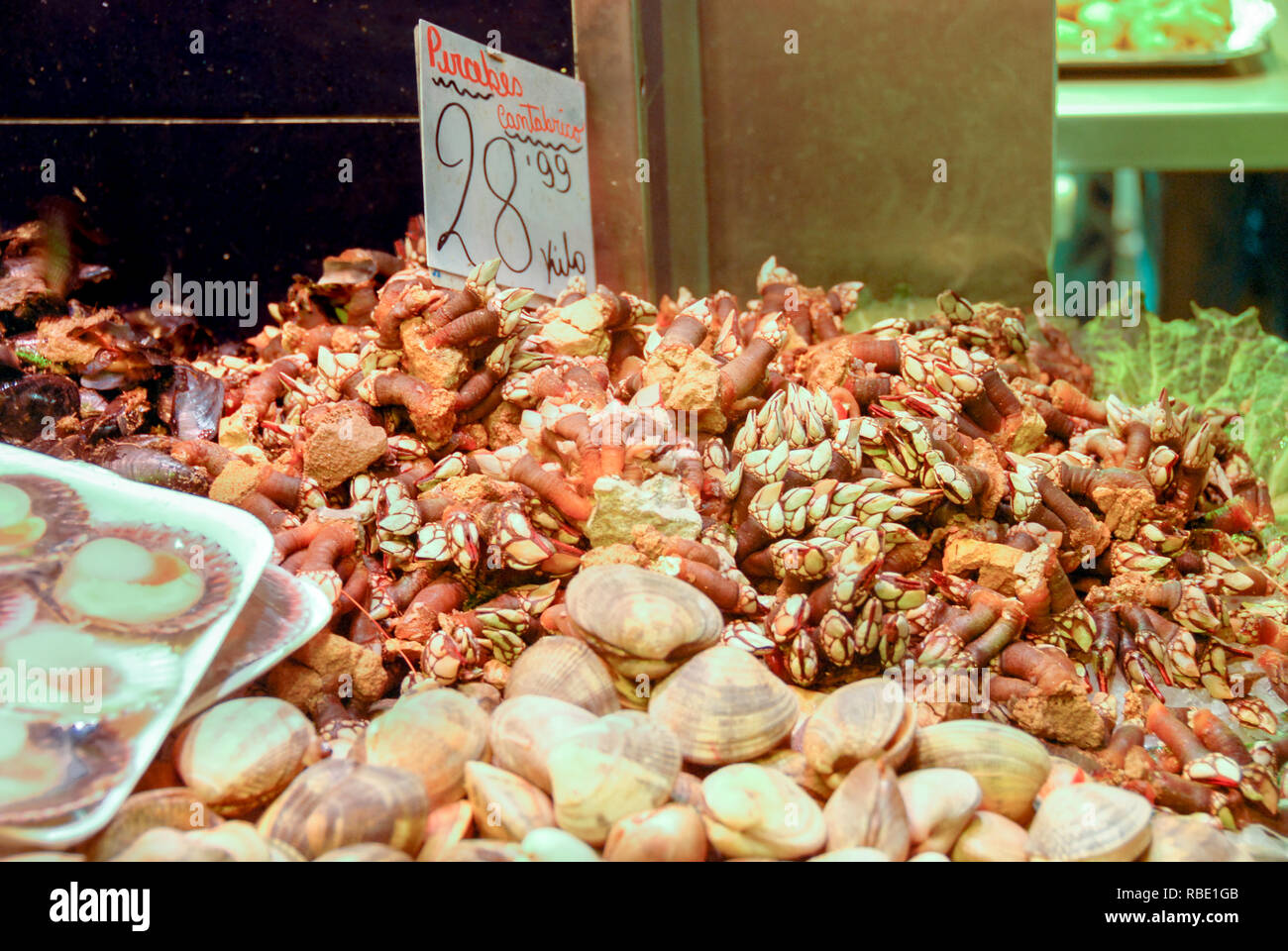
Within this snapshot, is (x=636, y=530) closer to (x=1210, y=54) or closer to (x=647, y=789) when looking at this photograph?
(x=647, y=789)

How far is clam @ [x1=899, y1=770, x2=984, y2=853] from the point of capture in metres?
1.05

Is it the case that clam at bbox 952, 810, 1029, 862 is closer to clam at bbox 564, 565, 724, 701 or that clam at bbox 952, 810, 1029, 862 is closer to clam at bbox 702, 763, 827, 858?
clam at bbox 702, 763, 827, 858

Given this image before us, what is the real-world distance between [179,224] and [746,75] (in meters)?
1.66

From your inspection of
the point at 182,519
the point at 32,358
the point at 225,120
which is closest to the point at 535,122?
the point at 225,120

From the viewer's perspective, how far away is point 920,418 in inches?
70.1

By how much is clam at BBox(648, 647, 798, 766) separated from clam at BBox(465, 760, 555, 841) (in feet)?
0.59

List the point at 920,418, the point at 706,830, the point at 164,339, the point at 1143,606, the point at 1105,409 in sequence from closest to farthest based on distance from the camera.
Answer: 1. the point at 706,830
2. the point at 1143,606
3. the point at 920,418
4. the point at 1105,409
5. the point at 164,339

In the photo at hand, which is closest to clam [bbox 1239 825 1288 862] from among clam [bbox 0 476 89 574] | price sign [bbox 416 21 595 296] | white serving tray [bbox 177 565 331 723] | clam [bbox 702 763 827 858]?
clam [bbox 702 763 827 858]

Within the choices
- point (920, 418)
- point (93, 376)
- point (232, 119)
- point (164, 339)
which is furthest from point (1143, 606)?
point (232, 119)

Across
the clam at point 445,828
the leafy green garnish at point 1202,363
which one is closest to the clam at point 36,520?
the clam at point 445,828

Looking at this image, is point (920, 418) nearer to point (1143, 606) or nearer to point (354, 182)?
point (1143, 606)

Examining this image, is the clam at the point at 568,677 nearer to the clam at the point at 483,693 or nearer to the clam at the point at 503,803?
the clam at the point at 483,693

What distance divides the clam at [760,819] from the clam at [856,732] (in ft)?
0.21

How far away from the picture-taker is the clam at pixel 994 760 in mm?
1147
